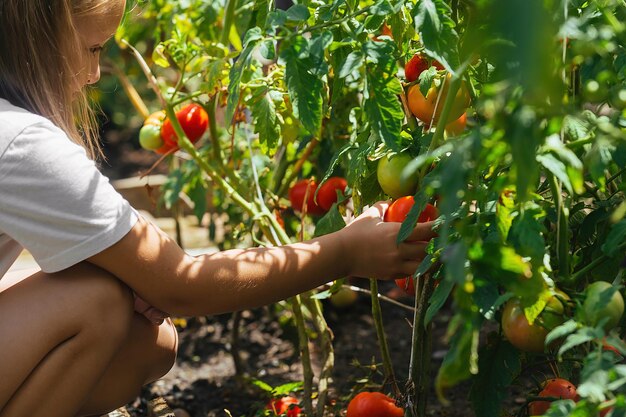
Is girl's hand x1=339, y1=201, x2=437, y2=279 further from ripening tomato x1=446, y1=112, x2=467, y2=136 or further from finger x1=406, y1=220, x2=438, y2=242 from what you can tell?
ripening tomato x1=446, y1=112, x2=467, y2=136

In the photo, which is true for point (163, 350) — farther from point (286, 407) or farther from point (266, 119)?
point (266, 119)

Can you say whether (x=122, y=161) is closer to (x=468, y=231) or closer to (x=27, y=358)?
(x=27, y=358)

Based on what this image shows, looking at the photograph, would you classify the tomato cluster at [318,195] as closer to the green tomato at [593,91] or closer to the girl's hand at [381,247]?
the girl's hand at [381,247]

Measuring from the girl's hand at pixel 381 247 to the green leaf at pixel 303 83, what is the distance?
226 mm

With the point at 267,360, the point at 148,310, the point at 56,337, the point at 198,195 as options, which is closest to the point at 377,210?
the point at 148,310

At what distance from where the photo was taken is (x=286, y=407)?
163 cm

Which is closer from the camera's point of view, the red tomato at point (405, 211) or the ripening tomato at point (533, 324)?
the ripening tomato at point (533, 324)

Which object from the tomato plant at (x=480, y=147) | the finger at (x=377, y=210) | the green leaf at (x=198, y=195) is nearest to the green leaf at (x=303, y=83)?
Answer: the tomato plant at (x=480, y=147)

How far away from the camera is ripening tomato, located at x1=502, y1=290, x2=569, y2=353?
0.97 meters

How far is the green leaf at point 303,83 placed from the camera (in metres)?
1.09

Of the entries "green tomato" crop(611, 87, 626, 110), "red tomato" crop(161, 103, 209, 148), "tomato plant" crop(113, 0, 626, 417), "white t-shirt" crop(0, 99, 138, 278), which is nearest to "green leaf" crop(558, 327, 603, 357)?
"tomato plant" crop(113, 0, 626, 417)

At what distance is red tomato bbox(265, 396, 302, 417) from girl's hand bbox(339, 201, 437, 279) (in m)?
0.41

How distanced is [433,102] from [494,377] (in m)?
0.42

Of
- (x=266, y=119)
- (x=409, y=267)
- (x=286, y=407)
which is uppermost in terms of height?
(x=266, y=119)
